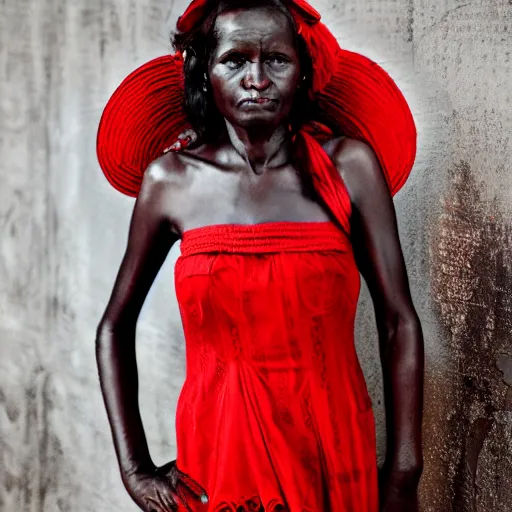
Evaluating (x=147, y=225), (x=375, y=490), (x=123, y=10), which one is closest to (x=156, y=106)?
(x=147, y=225)

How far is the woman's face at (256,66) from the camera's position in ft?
5.15

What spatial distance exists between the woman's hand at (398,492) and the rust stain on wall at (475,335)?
1.35 feet

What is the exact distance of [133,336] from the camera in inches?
71.7

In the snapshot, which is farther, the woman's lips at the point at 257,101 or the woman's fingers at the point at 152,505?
the woman's fingers at the point at 152,505

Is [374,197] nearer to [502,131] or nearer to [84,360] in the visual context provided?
[502,131]

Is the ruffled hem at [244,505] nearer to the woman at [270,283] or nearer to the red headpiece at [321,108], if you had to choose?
the woman at [270,283]

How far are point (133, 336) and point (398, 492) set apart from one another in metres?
0.66

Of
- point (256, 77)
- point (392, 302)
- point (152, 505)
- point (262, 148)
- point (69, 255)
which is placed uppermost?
point (256, 77)

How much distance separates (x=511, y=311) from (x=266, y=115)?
2.70 ft

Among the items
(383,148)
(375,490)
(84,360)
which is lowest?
(375,490)

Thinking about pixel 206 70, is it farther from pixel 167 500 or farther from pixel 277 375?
pixel 167 500

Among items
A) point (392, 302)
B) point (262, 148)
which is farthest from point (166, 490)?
point (262, 148)

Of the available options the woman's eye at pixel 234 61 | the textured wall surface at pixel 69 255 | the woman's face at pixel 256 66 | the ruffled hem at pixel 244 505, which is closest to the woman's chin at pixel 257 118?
the woman's face at pixel 256 66

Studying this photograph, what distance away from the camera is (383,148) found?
6.03 ft
